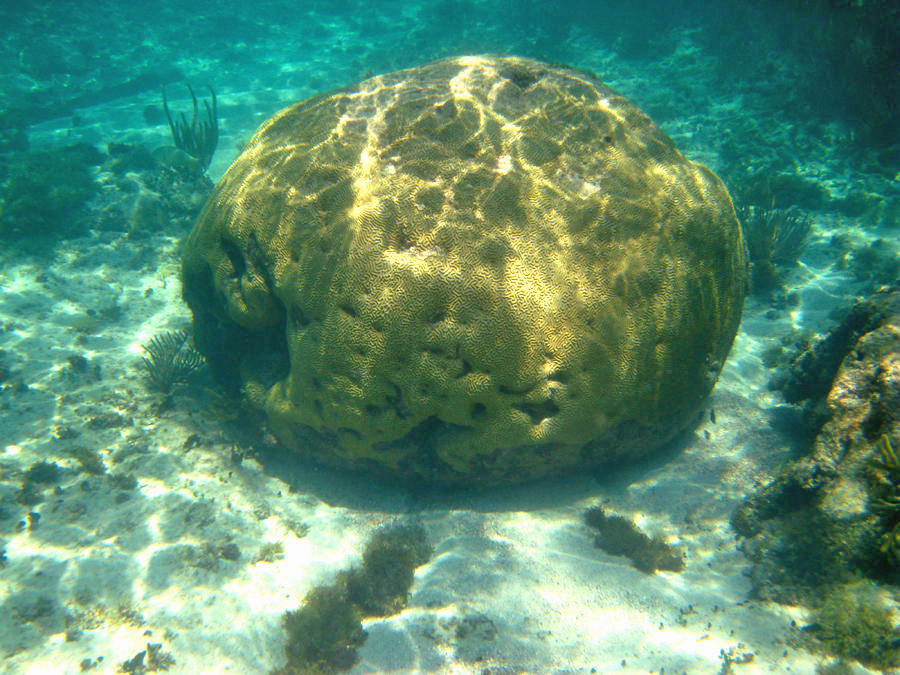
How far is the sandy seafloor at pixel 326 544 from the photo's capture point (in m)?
3.56

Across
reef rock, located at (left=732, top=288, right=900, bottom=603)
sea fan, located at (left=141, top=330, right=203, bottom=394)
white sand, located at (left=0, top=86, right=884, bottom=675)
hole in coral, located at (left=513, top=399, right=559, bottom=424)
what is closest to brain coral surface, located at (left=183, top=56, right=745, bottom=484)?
hole in coral, located at (left=513, top=399, right=559, bottom=424)

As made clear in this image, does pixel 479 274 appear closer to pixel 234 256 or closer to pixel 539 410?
pixel 539 410

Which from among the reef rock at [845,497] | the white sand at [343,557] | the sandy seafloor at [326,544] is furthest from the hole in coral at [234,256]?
the reef rock at [845,497]

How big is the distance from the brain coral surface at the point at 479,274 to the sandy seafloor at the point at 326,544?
0.55m

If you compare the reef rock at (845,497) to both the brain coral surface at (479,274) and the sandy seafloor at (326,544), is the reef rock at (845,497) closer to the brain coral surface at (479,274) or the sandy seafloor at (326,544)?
the sandy seafloor at (326,544)

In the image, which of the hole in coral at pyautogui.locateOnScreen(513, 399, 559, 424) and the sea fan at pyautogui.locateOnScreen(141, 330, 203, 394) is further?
the sea fan at pyautogui.locateOnScreen(141, 330, 203, 394)

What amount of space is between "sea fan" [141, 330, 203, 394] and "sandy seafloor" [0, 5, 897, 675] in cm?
31

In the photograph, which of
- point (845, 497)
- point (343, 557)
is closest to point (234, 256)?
point (343, 557)

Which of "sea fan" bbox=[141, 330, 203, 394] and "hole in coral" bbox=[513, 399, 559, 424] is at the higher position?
"hole in coral" bbox=[513, 399, 559, 424]

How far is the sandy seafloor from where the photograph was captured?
140 inches

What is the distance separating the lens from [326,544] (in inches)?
184

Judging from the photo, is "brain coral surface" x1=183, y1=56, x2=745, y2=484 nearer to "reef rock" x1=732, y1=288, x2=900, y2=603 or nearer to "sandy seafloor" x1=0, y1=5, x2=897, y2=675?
"sandy seafloor" x1=0, y1=5, x2=897, y2=675

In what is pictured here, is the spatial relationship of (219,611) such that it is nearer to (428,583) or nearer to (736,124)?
(428,583)

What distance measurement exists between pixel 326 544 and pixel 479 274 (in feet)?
10.4
